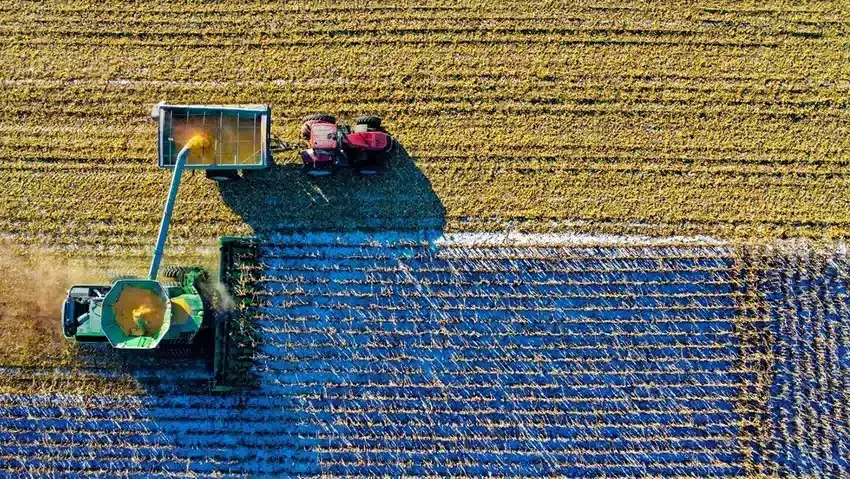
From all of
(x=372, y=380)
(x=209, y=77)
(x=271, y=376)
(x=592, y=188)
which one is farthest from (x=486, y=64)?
(x=271, y=376)

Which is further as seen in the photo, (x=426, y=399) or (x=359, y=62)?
(x=359, y=62)

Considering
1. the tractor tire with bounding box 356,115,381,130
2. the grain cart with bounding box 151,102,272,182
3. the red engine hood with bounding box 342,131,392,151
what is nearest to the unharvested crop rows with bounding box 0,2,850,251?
the tractor tire with bounding box 356,115,381,130

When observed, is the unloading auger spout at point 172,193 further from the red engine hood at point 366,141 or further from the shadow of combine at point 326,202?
the red engine hood at point 366,141

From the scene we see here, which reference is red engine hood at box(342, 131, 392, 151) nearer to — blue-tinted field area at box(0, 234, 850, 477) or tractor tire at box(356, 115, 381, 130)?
tractor tire at box(356, 115, 381, 130)

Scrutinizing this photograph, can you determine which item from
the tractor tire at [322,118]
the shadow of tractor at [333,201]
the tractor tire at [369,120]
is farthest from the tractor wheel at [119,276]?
the tractor tire at [369,120]

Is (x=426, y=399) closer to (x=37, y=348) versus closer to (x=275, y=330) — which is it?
(x=275, y=330)

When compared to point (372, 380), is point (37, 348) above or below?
above
